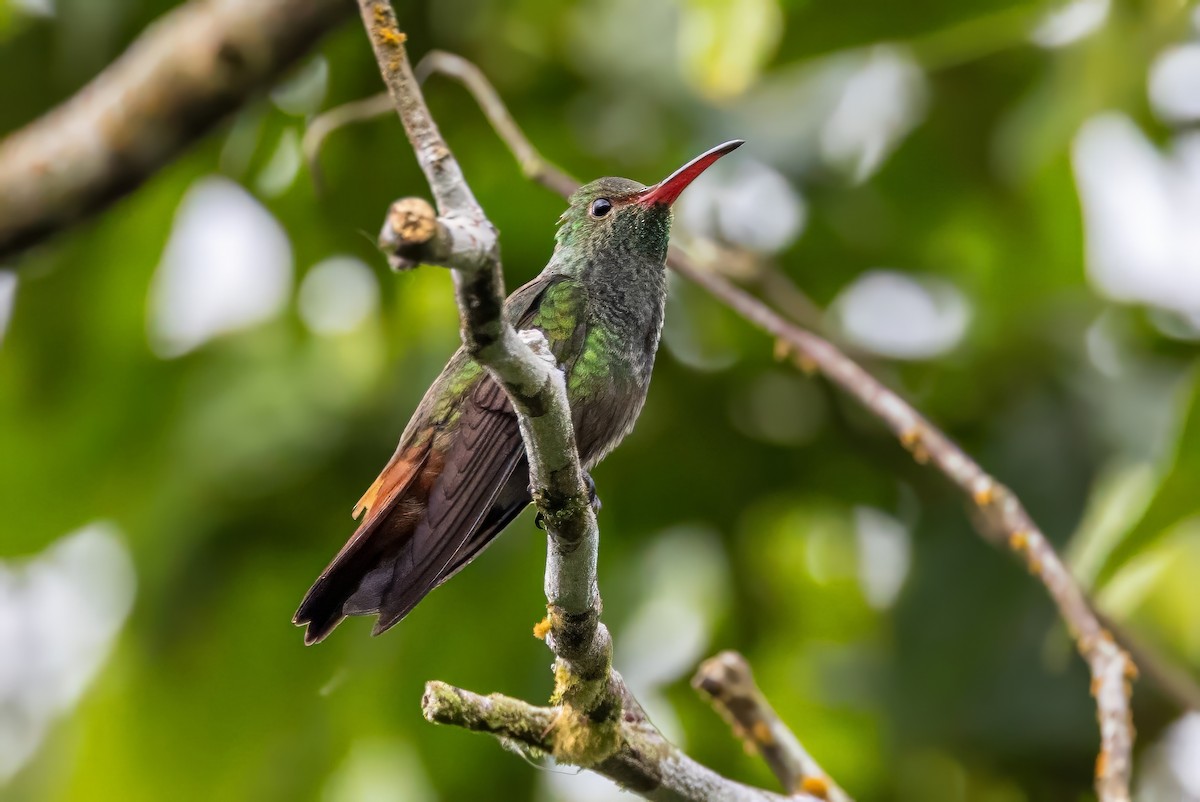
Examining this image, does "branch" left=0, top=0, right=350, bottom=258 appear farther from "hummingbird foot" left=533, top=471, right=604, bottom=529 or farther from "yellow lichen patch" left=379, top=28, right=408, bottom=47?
"yellow lichen patch" left=379, top=28, right=408, bottom=47

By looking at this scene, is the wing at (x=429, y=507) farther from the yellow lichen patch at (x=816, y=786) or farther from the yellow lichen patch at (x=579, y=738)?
the yellow lichen patch at (x=816, y=786)

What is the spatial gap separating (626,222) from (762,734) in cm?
153

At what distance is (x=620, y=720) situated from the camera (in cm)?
315

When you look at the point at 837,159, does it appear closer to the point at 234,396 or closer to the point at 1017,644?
the point at 1017,644

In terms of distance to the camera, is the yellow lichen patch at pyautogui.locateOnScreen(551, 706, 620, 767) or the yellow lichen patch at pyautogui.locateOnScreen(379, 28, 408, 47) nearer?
the yellow lichen patch at pyautogui.locateOnScreen(379, 28, 408, 47)

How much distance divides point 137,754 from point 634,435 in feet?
7.45

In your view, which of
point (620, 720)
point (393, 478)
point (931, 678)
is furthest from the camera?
point (931, 678)

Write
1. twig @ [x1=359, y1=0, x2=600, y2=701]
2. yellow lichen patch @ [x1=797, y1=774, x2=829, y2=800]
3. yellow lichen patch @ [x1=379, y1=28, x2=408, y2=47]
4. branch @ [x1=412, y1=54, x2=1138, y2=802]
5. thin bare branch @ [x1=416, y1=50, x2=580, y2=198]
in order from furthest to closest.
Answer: thin bare branch @ [x1=416, y1=50, x2=580, y2=198] → yellow lichen patch @ [x1=797, y1=774, x2=829, y2=800] → branch @ [x1=412, y1=54, x2=1138, y2=802] → yellow lichen patch @ [x1=379, y1=28, x2=408, y2=47] → twig @ [x1=359, y1=0, x2=600, y2=701]

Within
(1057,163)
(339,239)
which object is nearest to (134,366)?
(339,239)

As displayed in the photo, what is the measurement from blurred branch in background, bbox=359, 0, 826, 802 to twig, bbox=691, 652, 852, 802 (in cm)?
40

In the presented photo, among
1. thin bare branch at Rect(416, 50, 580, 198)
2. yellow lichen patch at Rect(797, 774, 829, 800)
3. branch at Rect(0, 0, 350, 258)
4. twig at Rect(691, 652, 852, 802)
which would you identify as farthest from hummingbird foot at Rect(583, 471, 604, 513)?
branch at Rect(0, 0, 350, 258)

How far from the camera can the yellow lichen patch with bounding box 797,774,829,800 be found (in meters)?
3.97

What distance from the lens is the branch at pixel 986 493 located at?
337 cm

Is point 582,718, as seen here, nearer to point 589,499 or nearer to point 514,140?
point 589,499
